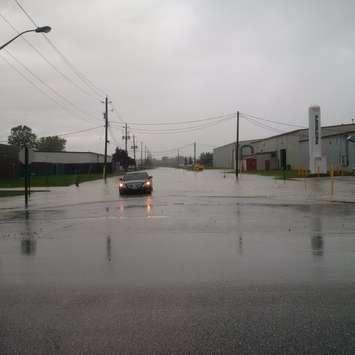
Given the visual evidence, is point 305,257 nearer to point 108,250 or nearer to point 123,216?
point 108,250

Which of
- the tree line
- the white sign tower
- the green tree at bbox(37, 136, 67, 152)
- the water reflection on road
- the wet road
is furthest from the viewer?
the green tree at bbox(37, 136, 67, 152)

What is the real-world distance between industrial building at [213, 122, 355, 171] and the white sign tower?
1.00 feet

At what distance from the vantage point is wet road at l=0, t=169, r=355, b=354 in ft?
16.3

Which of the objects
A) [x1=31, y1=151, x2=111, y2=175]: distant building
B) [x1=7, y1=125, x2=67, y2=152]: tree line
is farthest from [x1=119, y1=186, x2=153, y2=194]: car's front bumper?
[x1=7, y1=125, x2=67, y2=152]: tree line

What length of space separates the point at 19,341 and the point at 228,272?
12.4ft

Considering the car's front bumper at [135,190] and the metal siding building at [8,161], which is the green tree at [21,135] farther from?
the car's front bumper at [135,190]

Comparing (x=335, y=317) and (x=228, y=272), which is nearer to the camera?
(x=335, y=317)

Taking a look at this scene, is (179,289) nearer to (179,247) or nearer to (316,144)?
(179,247)

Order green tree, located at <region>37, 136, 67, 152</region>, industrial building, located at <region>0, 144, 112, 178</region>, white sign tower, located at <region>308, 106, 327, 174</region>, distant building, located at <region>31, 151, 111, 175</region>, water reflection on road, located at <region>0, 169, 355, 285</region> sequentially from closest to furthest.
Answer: water reflection on road, located at <region>0, 169, 355, 285</region>
white sign tower, located at <region>308, 106, 327, 174</region>
industrial building, located at <region>0, 144, 112, 178</region>
distant building, located at <region>31, 151, 111, 175</region>
green tree, located at <region>37, 136, 67, 152</region>

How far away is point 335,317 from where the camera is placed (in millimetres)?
5574

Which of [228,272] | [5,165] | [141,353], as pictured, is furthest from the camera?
[5,165]

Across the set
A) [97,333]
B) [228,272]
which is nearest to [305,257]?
[228,272]

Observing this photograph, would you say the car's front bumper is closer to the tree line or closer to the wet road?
the wet road

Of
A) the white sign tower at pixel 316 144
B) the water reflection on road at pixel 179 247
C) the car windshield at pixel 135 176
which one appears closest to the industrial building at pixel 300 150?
the white sign tower at pixel 316 144
